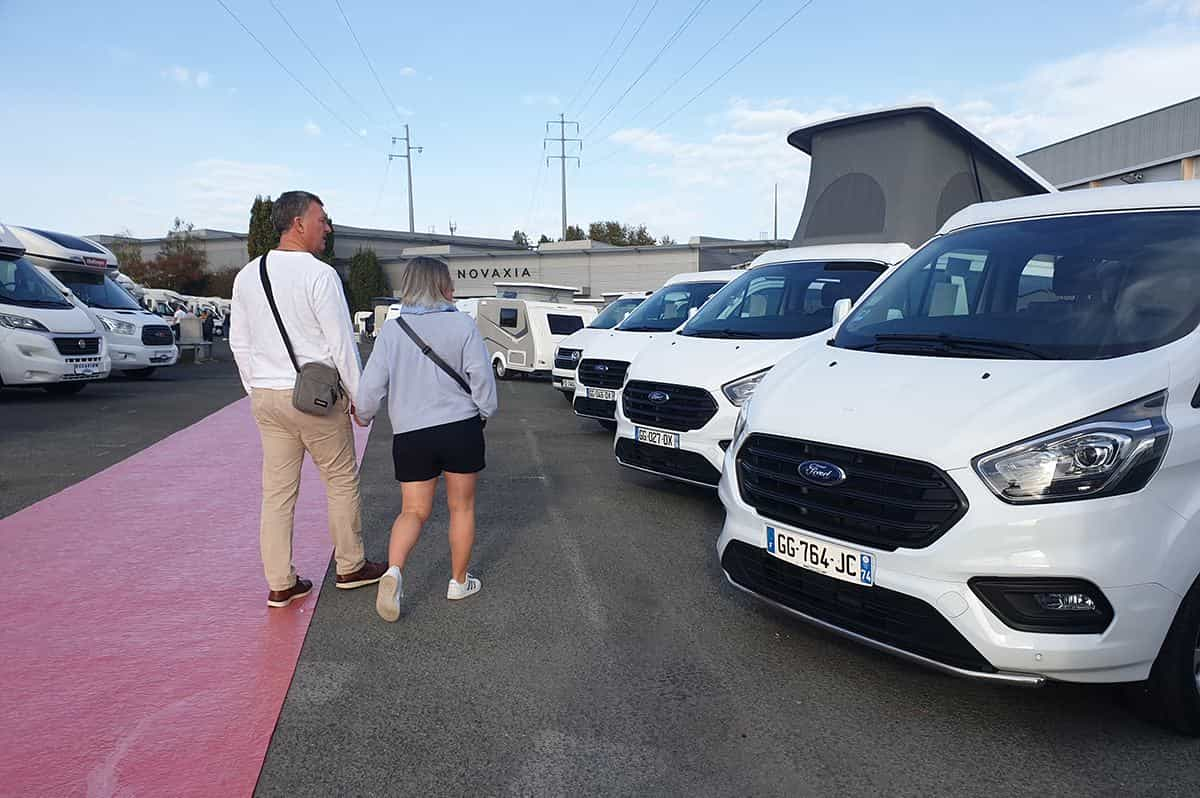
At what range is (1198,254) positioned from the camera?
3.78 metres

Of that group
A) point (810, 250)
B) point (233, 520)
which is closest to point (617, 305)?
point (810, 250)

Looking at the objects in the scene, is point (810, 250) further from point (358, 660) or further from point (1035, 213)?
point (358, 660)

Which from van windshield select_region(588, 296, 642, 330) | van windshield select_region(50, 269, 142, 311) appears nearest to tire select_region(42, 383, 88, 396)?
van windshield select_region(50, 269, 142, 311)

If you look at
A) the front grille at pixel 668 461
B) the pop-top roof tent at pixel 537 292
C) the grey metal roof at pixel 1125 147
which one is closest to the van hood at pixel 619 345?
the front grille at pixel 668 461

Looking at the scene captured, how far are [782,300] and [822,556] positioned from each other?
4.32m

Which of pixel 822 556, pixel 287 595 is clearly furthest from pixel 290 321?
pixel 822 556

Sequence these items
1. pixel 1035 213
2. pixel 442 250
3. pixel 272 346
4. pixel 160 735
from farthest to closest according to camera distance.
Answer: pixel 442 250 → pixel 1035 213 → pixel 272 346 → pixel 160 735

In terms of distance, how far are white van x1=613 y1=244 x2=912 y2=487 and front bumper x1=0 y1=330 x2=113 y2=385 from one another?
10.0 metres

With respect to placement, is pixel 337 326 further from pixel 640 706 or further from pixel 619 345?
pixel 619 345

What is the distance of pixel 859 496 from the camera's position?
3482 millimetres

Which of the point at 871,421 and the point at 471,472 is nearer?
the point at 871,421

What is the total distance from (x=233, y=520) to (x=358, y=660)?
9.89 ft

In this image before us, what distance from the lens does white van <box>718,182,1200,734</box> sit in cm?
304

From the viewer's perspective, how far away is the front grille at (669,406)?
6480 mm
